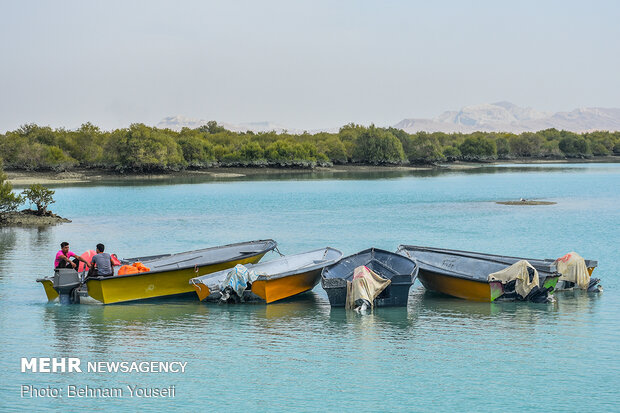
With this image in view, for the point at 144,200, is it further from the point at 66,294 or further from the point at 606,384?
the point at 606,384

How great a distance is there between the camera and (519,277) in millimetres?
19266

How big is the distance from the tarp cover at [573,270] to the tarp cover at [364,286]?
576 centimetres

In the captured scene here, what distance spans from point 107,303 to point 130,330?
2.59m

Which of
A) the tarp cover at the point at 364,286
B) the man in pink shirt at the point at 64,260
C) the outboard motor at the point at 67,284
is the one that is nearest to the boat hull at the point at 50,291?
the outboard motor at the point at 67,284

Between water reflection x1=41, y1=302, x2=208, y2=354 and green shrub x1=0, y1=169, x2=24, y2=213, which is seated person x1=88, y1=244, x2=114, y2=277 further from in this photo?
green shrub x1=0, y1=169, x2=24, y2=213

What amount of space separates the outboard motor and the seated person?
0.45 meters

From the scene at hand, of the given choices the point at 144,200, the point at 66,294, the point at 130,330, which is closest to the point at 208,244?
the point at 66,294

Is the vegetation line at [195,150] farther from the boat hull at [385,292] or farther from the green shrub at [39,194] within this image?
the boat hull at [385,292]

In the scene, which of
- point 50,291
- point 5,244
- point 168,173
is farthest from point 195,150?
point 50,291

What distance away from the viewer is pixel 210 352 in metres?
15.6

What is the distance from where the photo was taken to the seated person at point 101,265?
19.4 m

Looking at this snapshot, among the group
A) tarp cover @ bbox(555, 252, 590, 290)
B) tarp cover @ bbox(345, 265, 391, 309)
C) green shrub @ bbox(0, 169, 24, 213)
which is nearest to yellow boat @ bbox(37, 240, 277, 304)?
tarp cover @ bbox(345, 265, 391, 309)

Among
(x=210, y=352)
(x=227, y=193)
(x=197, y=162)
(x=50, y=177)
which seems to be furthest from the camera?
(x=197, y=162)

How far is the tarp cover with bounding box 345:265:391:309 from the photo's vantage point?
18.7 metres
